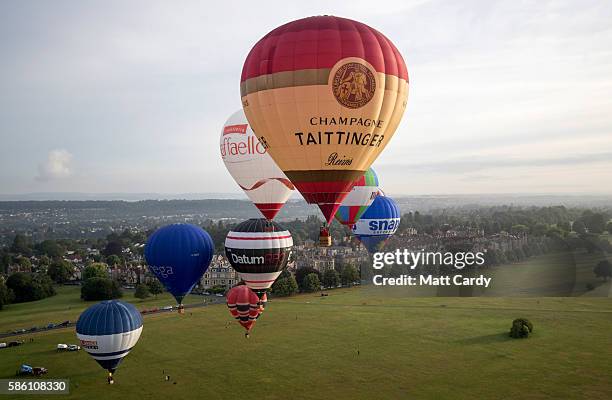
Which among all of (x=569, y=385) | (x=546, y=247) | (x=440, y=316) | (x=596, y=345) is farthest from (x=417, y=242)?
(x=569, y=385)

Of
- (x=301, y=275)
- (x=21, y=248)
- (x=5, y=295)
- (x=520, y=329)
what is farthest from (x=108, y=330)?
(x=21, y=248)

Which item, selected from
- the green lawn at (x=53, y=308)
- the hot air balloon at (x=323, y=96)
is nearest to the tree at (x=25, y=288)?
the green lawn at (x=53, y=308)

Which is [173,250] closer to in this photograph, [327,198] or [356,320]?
[327,198]

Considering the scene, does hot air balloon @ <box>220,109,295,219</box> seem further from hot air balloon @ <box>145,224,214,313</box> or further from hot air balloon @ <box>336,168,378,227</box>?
hot air balloon @ <box>336,168,378,227</box>

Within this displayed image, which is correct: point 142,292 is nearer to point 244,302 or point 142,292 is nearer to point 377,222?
point 244,302

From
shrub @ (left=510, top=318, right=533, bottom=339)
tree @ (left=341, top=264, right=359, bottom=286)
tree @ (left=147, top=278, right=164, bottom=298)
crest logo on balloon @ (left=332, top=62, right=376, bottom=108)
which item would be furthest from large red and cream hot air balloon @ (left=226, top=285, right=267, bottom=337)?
tree @ (left=341, top=264, right=359, bottom=286)

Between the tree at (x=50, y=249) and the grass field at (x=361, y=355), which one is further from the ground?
the grass field at (x=361, y=355)

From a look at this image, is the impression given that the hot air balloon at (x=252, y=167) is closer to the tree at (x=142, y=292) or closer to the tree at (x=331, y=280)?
the tree at (x=142, y=292)
